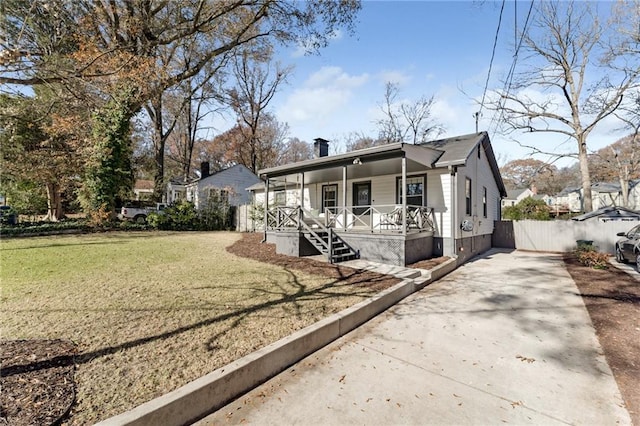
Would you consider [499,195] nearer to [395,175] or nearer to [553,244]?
[553,244]

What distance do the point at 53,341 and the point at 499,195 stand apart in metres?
19.6

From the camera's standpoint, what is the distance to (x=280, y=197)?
1775 cm

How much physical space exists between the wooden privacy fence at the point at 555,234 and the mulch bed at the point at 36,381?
1715 cm

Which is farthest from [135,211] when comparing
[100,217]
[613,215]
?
[613,215]

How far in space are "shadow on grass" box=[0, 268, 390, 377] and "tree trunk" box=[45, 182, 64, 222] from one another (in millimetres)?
21811

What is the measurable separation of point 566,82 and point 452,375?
77.0 feet

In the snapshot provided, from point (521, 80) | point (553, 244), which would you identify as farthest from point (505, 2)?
point (521, 80)

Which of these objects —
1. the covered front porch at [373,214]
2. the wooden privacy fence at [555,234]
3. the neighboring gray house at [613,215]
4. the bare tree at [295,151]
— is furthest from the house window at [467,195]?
the bare tree at [295,151]

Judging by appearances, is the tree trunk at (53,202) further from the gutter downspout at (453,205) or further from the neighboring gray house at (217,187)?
the gutter downspout at (453,205)

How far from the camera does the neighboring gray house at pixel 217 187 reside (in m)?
21.8

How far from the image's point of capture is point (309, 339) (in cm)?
377

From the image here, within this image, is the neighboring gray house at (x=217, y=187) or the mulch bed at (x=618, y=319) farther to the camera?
the neighboring gray house at (x=217, y=187)

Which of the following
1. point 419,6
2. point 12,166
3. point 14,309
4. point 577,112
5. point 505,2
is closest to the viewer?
point 14,309

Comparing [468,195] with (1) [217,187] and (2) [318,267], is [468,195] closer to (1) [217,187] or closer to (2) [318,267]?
(2) [318,267]
